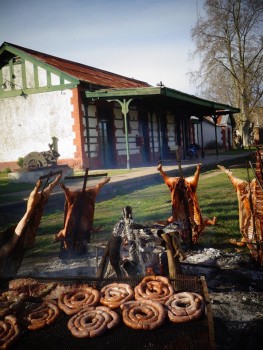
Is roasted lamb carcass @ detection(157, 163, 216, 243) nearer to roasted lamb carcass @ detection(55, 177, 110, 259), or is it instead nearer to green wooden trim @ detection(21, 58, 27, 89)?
roasted lamb carcass @ detection(55, 177, 110, 259)

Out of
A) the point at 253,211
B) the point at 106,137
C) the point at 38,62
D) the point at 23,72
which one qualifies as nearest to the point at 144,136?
the point at 106,137

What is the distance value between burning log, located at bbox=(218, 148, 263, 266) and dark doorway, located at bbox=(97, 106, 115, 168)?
1376 centimetres

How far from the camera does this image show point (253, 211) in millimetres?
4027

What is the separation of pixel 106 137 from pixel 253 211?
48.6 feet

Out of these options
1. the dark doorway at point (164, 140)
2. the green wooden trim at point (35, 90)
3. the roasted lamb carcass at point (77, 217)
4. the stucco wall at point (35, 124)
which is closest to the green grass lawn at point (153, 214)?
the roasted lamb carcass at point (77, 217)

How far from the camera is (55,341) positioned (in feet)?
7.41

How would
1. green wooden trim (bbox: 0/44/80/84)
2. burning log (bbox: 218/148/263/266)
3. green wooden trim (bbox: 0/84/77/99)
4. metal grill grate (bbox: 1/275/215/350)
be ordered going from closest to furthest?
1. metal grill grate (bbox: 1/275/215/350)
2. burning log (bbox: 218/148/263/266)
3. green wooden trim (bbox: 0/44/80/84)
4. green wooden trim (bbox: 0/84/77/99)

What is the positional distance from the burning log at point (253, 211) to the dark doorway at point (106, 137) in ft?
45.2

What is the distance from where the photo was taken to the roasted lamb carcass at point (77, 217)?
Answer: 4.48 m

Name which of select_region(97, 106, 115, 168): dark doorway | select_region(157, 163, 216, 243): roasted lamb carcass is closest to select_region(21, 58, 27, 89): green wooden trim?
select_region(97, 106, 115, 168): dark doorway

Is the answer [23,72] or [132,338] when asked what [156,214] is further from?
[23,72]

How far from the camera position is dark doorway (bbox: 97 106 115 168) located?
17.7m

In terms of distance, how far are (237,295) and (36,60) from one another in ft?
53.2

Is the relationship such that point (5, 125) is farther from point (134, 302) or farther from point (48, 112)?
point (134, 302)
